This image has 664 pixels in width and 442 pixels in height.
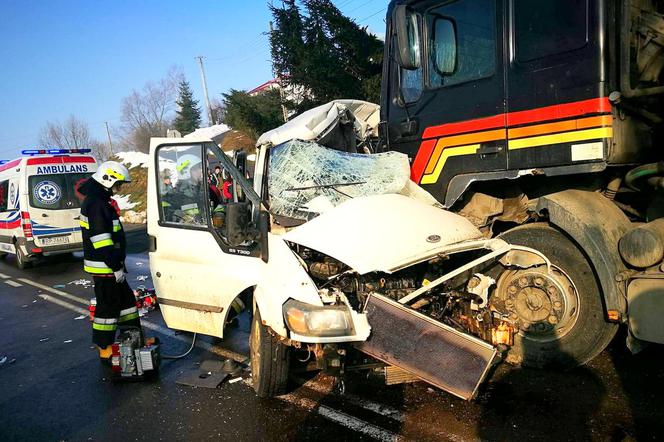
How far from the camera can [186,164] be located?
4.14 m

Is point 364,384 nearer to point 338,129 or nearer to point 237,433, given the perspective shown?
point 237,433

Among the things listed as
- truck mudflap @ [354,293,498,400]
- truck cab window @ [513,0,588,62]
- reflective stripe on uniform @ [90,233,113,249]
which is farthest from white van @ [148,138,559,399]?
truck cab window @ [513,0,588,62]

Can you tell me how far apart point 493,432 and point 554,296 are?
3.73 ft

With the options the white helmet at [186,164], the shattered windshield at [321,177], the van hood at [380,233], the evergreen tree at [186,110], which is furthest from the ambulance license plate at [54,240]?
the evergreen tree at [186,110]

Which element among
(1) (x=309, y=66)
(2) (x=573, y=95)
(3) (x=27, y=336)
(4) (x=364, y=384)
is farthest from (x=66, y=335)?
(1) (x=309, y=66)

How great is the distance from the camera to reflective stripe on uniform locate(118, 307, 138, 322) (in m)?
4.76

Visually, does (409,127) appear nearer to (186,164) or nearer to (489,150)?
(489,150)

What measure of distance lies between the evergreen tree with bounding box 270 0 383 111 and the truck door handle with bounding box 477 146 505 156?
7.78m

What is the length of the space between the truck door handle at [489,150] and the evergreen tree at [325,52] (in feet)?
25.5

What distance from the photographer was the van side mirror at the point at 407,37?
376cm

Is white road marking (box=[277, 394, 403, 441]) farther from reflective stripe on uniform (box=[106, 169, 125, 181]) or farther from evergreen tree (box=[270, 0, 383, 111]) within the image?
evergreen tree (box=[270, 0, 383, 111])

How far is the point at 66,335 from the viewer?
5.73m

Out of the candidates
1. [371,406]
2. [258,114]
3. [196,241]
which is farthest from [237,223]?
[258,114]

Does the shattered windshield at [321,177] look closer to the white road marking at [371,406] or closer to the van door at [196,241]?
the van door at [196,241]
